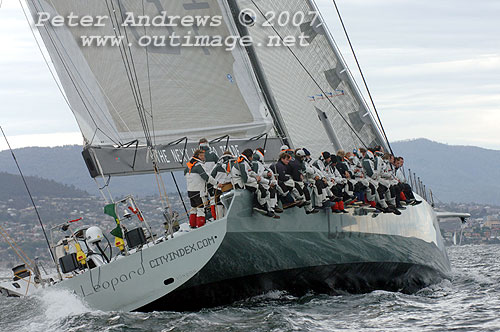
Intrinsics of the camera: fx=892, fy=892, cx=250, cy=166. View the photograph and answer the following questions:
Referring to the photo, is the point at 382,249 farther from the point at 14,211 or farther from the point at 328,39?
the point at 14,211

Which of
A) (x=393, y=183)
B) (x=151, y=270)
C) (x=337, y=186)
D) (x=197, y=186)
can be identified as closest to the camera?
→ (x=151, y=270)

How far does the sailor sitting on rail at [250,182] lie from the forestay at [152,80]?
356 centimetres

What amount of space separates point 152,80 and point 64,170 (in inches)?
6319

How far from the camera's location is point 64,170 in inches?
6767

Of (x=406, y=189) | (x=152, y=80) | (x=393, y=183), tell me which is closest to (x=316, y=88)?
(x=406, y=189)

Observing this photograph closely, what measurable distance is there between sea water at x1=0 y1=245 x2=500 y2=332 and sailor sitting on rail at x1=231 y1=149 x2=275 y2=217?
1.19m

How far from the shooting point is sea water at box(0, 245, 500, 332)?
9.78 m

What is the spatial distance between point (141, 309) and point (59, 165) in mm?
168284

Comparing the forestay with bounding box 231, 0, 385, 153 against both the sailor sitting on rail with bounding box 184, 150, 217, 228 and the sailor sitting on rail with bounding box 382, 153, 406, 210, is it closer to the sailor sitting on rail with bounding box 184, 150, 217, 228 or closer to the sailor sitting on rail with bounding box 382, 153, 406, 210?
the sailor sitting on rail with bounding box 382, 153, 406, 210

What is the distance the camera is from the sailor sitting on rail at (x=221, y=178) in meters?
11.6

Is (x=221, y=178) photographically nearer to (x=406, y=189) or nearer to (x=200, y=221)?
(x=200, y=221)

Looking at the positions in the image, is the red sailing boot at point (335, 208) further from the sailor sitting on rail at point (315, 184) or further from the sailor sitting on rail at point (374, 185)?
the sailor sitting on rail at point (374, 185)

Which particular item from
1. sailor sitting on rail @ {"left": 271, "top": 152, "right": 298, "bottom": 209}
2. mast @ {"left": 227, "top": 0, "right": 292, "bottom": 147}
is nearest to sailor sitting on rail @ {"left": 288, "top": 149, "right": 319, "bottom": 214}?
sailor sitting on rail @ {"left": 271, "top": 152, "right": 298, "bottom": 209}

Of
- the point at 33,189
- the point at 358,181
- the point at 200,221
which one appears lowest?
the point at 200,221
